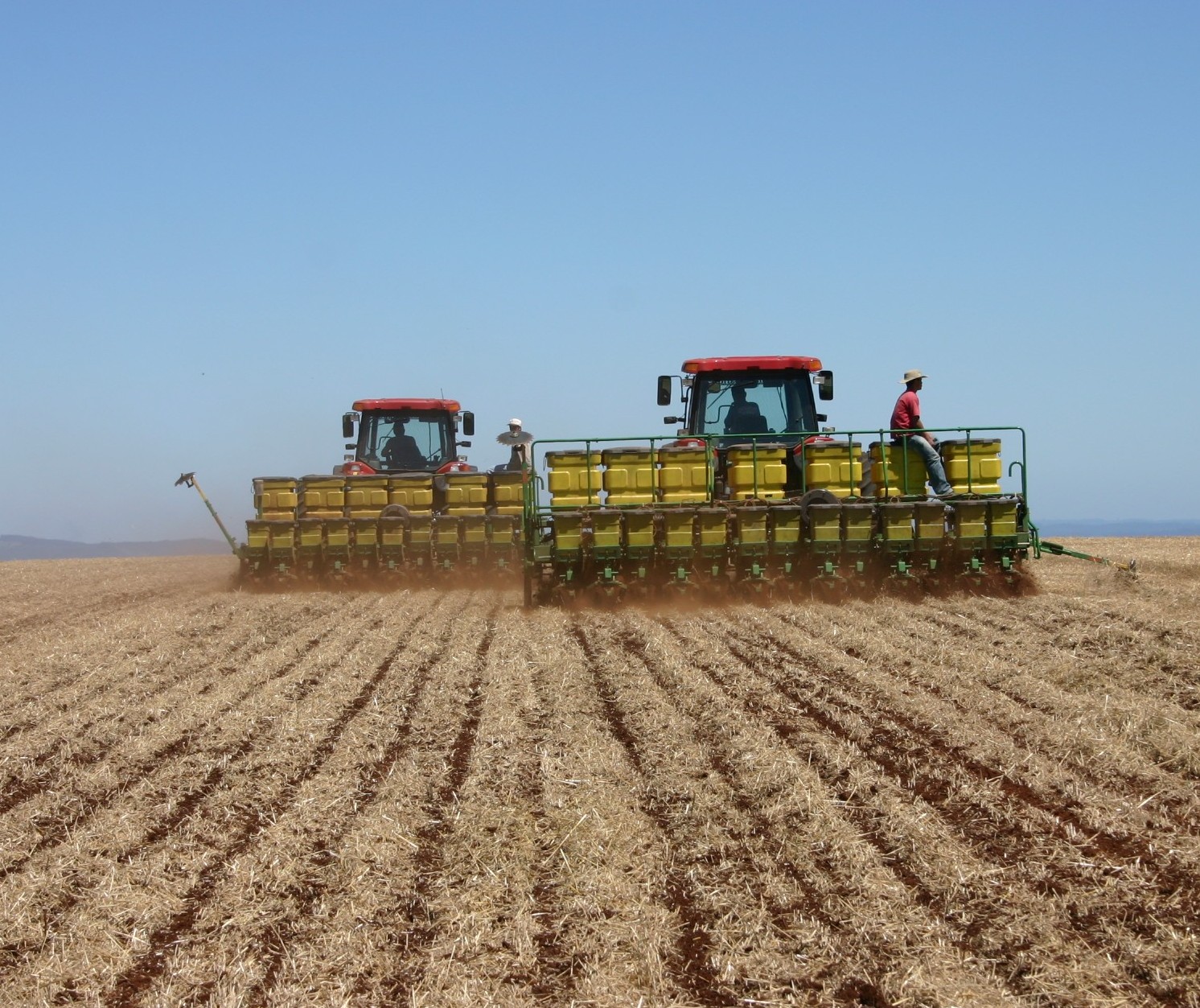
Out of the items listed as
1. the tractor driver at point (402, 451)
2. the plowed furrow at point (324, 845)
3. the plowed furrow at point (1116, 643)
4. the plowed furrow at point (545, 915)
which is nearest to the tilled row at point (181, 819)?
the plowed furrow at point (324, 845)

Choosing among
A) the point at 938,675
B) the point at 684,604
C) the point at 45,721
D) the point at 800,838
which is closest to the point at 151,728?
the point at 45,721

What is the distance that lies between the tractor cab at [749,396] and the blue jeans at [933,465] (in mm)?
1758

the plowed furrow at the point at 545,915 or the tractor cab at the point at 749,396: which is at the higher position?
the tractor cab at the point at 749,396

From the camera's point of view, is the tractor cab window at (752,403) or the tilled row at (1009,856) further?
the tractor cab window at (752,403)

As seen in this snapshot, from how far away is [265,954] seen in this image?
478cm

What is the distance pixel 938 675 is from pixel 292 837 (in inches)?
206

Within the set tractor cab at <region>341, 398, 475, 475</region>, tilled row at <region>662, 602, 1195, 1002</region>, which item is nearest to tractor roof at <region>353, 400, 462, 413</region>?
tractor cab at <region>341, 398, 475, 475</region>

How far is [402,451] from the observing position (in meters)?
20.9

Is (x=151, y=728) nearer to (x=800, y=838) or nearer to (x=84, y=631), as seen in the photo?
(x=800, y=838)

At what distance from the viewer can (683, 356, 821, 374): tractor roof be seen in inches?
652

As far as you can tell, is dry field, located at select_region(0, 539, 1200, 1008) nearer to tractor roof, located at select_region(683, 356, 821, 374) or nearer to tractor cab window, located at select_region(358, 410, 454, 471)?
tractor roof, located at select_region(683, 356, 821, 374)

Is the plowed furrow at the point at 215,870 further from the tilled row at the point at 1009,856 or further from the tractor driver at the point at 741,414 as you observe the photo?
the tractor driver at the point at 741,414

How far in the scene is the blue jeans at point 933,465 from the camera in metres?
15.0

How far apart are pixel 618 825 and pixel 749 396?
36.6ft
